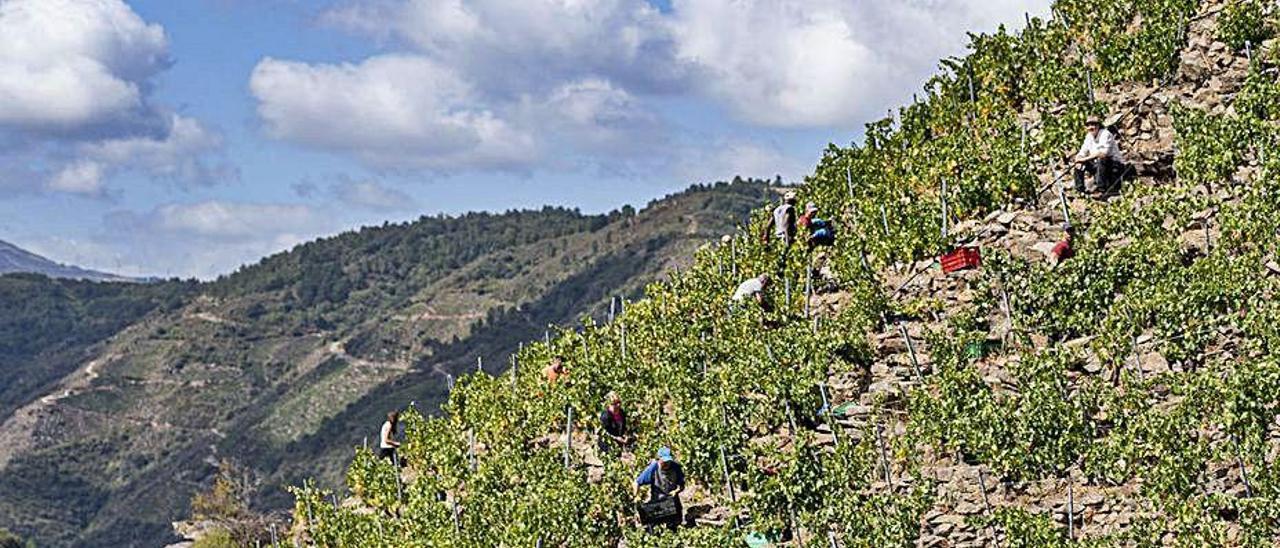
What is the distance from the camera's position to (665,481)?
63.2ft

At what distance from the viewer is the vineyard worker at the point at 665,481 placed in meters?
19.1

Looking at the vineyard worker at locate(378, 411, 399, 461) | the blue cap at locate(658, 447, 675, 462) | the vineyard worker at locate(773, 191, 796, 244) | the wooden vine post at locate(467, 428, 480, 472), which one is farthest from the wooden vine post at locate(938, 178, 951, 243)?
the vineyard worker at locate(378, 411, 399, 461)

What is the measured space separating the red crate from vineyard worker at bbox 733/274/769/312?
3.16 m

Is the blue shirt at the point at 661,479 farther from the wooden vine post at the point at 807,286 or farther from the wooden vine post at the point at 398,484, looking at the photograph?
the wooden vine post at the point at 398,484

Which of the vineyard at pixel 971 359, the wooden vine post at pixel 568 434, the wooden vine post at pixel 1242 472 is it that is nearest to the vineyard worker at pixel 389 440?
the vineyard at pixel 971 359

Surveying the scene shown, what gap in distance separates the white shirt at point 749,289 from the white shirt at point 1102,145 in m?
5.53

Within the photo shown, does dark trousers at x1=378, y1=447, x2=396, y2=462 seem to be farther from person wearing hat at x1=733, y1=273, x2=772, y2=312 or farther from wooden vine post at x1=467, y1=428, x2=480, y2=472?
person wearing hat at x1=733, y1=273, x2=772, y2=312

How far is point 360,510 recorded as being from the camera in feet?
92.1

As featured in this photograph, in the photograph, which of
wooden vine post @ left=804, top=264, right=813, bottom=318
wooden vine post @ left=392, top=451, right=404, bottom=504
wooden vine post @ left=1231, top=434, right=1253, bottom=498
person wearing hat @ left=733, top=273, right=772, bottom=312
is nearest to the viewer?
wooden vine post @ left=1231, top=434, right=1253, bottom=498

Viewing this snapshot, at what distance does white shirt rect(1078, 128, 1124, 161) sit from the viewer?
22.5 metres

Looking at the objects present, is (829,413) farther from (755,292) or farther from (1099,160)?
(1099,160)

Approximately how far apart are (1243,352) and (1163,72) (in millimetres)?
9422

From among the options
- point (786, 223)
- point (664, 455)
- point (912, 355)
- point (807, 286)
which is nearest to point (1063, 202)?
point (807, 286)

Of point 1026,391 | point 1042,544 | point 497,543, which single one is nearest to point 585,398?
point 497,543
